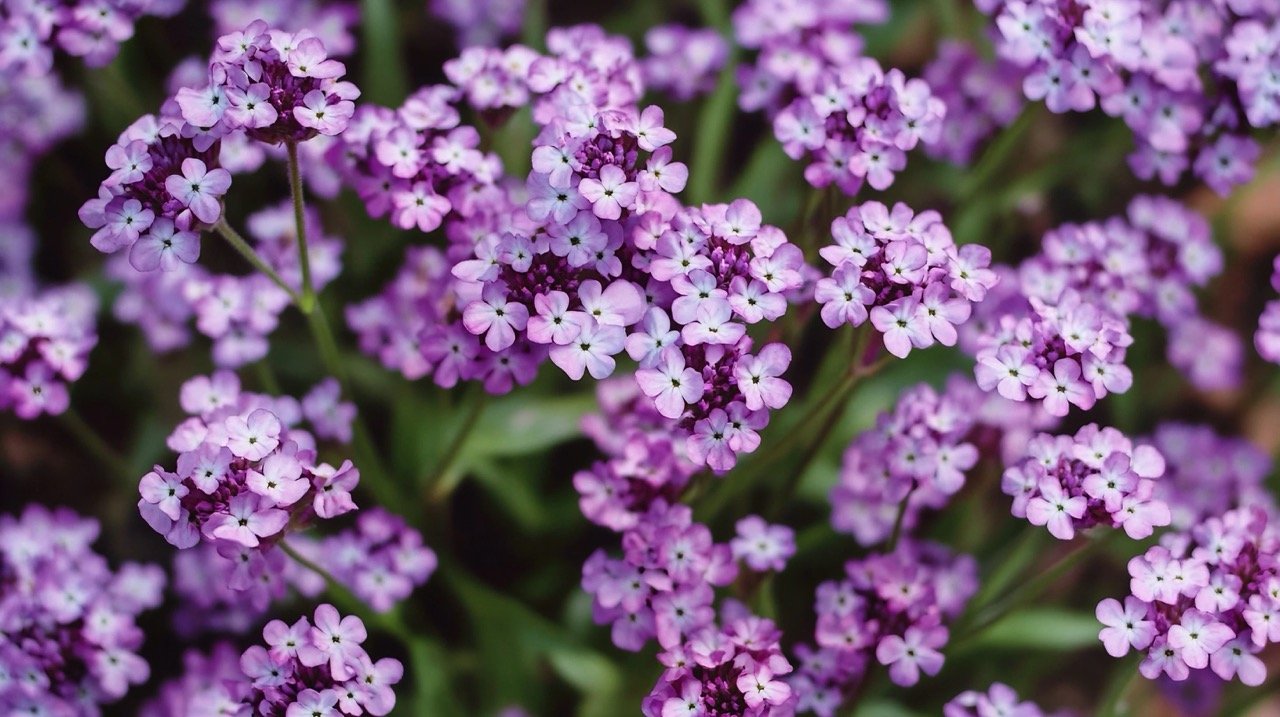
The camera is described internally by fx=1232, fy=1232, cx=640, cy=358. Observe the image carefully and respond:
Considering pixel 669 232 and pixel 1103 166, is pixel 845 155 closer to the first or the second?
pixel 669 232

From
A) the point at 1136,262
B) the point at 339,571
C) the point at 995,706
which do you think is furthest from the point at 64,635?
the point at 1136,262

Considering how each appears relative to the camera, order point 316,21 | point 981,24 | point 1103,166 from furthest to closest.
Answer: point 981,24 → point 1103,166 → point 316,21

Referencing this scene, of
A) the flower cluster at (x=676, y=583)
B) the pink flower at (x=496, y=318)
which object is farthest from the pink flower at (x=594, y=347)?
the flower cluster at (x=676, y=583)

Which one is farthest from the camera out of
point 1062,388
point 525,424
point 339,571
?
point 525,424

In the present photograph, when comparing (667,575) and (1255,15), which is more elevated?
(1255,15)

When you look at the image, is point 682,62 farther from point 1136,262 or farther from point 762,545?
point 762,545

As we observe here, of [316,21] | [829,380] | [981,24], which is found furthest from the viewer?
[981,24]

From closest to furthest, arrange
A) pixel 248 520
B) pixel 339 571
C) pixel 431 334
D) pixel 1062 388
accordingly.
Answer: pixel 248 520, pixel 1062 388, pixel 431 334, pixel 339 571

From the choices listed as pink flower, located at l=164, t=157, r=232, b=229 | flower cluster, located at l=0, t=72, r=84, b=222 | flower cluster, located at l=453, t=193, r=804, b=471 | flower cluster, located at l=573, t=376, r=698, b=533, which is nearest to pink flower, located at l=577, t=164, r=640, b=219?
flower cluster, located at l=453, t=193, r=804, b=471

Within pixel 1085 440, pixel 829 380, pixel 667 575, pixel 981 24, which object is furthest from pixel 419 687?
pixel 981 24
